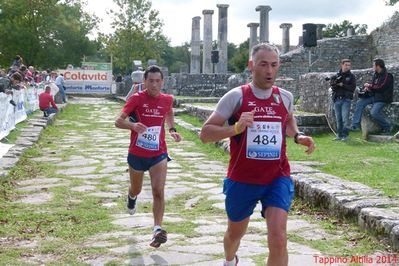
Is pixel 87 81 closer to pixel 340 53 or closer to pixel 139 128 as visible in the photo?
pixel 340 53

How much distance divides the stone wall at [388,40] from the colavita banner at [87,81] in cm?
1862

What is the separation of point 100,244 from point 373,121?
7759 millimetres

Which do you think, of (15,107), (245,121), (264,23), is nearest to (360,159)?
(245,121)

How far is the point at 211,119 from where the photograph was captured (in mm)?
3854

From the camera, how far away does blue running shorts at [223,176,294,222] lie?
12.3ft

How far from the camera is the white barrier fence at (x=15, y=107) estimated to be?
1174cm

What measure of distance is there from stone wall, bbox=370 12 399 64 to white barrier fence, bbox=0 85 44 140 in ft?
42.5

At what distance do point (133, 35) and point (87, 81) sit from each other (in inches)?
347

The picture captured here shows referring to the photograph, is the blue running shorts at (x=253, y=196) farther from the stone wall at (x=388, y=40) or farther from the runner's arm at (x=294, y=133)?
the stone wall at (x=388, y=40)

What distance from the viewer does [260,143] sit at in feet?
12.3

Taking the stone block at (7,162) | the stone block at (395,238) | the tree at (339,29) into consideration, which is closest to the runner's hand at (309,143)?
the stone block at (395,238)

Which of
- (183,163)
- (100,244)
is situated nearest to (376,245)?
(100,244)

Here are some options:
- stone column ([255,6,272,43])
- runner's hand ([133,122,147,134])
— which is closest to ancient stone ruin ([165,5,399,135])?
stone column ([255,6,272,43])

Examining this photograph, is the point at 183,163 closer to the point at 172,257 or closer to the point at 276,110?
the point at 172,257
